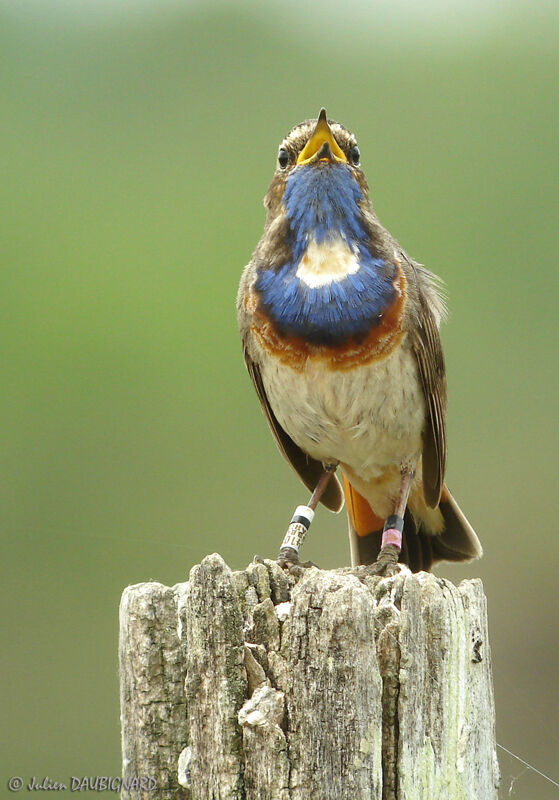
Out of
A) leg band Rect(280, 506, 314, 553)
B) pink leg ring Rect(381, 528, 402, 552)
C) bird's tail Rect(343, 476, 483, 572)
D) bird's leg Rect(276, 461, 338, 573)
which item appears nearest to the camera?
bird's leg Rect(276, 461, 338, 573)

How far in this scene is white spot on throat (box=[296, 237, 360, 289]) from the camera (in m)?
5.15

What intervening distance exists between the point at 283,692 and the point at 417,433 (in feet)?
8.23

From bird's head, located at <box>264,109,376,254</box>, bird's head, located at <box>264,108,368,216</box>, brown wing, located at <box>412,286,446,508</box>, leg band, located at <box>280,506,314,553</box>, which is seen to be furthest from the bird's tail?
bird's head, located at <box>264,108,368,216</box>

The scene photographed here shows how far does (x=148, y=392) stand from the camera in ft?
37.4

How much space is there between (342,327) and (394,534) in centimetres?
104

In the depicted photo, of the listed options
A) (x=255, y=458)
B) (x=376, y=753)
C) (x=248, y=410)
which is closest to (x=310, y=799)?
(x=376, y=753)

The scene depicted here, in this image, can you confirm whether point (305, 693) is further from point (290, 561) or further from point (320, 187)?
point (320, 187)

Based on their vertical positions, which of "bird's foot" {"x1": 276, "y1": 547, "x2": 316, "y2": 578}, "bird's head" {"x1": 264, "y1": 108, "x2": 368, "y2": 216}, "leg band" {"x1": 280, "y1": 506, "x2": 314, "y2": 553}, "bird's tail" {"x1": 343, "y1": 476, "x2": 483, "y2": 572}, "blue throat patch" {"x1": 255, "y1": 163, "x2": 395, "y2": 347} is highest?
"bird's head" {"x1": 264, "y1": 108, "x2": 368, "y2": 216}

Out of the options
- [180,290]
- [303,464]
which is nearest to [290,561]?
[303,464]

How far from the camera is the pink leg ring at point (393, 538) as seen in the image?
546cm

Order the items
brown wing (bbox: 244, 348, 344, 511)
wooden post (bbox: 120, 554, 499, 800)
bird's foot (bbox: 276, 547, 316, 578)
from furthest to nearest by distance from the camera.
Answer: brown wing (bbox: 244, 348, 344, 511) < bird's foot (bbox: 276, 547, 316, 578) < wooden post (bbox: 120, 554, 499, 800)

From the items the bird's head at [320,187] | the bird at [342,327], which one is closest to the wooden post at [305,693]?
the bird at [342,327]

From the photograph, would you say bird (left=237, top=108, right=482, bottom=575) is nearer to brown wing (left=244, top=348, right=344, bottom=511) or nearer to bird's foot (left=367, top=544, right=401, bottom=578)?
bird's foot (left=367, top=544, right=401, bottom=578)

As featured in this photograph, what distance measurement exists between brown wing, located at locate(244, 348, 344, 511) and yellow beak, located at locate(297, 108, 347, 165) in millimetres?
1187
